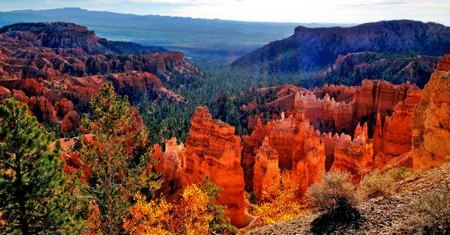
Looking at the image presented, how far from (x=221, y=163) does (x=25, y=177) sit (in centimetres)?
1700

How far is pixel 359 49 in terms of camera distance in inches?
6949

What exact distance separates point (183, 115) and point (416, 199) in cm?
7711

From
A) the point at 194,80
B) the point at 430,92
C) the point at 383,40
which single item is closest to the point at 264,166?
the point at 430,92

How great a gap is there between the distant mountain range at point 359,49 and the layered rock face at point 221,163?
89.8 m

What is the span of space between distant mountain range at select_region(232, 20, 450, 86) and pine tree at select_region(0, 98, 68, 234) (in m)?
108

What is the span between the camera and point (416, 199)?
1449 centimetres

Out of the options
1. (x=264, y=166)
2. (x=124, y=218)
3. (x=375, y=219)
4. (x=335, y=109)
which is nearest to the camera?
(x=375, y=219)

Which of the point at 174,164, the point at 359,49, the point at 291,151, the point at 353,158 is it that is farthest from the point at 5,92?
the point at 359,49

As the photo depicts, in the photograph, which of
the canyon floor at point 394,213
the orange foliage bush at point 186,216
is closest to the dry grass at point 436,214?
the canyon floor at point 394,213

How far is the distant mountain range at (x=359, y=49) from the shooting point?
129m

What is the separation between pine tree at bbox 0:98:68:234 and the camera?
17.0 meters

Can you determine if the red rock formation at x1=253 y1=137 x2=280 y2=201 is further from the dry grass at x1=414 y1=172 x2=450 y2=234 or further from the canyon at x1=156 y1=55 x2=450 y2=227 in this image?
the dry grass at x1=414 y1=172 x2=450 y2=234

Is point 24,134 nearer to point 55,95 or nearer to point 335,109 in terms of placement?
point 335,109

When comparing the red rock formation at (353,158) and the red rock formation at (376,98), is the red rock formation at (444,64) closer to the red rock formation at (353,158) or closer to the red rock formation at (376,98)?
the red rock formation at (353,158)
